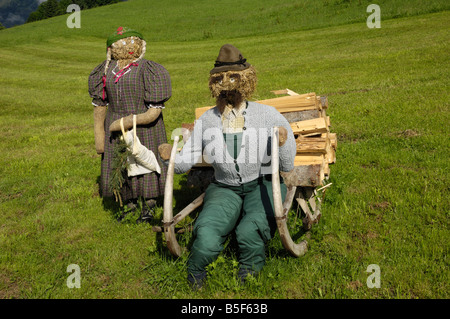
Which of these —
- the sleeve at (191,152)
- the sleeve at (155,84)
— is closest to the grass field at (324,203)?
the sleeve at (191,152)

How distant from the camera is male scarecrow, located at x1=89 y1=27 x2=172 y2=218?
4441mm

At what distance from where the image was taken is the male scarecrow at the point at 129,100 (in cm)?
444

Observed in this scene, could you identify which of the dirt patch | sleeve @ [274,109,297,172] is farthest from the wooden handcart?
the dirt patch

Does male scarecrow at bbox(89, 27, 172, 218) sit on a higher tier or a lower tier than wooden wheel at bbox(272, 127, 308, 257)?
higher

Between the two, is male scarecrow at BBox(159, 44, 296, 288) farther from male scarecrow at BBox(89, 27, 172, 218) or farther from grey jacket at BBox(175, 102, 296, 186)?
male scarecrow at BBox(89, 27, 172, 218)

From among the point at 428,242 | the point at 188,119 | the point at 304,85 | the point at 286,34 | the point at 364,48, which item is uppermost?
the point at 286,34

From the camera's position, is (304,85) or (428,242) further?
(304,85)

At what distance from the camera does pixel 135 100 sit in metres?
4.51

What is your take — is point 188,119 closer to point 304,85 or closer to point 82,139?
point 82,139

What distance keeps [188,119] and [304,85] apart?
13.6ft

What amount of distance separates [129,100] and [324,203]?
2.67 m

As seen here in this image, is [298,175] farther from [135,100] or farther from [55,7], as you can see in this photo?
[55,7]
